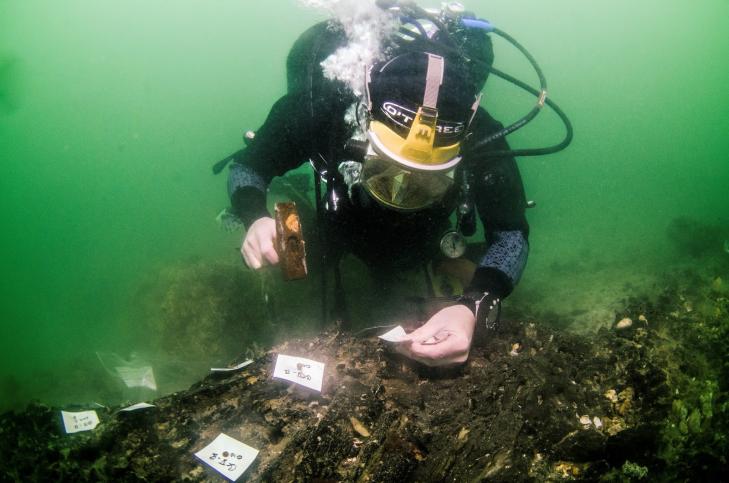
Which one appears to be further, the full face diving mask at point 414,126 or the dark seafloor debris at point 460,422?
the full face diving mask at point 414,126

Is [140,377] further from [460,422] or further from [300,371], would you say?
[460,422]

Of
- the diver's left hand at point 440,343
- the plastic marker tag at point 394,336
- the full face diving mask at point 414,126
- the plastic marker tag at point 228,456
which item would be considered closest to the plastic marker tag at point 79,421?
the plastic marker tag at point 228,456

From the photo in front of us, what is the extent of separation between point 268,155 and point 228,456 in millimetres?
2685

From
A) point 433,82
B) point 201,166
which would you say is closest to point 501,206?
point 433,82

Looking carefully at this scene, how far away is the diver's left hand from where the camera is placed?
2104mm

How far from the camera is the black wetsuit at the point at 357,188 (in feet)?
10.4

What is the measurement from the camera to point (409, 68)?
2.62m

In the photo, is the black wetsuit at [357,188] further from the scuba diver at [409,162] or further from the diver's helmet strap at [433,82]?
the diver's helmet strap at [433,82]

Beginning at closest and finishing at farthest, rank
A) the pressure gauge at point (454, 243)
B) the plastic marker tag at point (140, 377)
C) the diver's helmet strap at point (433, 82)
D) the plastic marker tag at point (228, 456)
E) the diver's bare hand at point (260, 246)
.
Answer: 1. the plastic marker tag at point (228, 456)
2. the diver's helmet strap at point (433, 82)
3. the diver's bare hand at point (260, 246)
4. the pressure gauge at point (454, 243)
5. the plastic marker tag at point (140, 377)

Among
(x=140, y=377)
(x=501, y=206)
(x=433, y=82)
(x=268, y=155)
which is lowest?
(x=140, y=377)

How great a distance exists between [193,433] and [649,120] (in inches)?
4361

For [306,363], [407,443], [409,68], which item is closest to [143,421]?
[306,363]

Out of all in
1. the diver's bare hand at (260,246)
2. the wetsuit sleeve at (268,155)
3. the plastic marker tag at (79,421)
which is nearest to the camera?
the plastic marker tag at (79,421)

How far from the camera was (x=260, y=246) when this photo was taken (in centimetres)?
270
